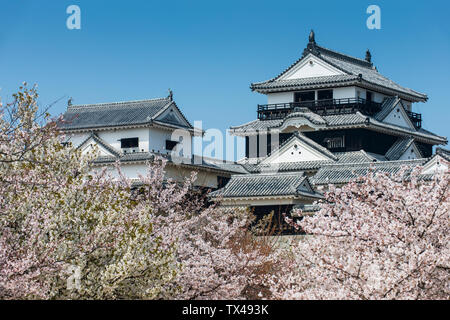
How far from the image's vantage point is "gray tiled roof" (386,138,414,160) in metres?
50.0

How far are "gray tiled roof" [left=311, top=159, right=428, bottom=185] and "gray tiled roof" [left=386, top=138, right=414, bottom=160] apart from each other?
665 cm

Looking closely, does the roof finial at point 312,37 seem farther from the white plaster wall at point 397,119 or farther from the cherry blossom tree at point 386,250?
the cherry blossom tree at point 386,250

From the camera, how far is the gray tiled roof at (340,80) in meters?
51.1

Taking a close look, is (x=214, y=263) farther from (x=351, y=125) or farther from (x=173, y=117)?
(x=173, y=117)

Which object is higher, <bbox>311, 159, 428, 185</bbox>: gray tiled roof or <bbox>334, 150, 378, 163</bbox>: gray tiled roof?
<bbox>334, 150, 378, 163</bbox>: gray tiled roof

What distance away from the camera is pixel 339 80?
167ft

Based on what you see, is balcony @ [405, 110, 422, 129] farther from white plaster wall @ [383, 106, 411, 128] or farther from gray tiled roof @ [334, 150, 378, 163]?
gray tiled roof @ [334, 150, 378, 163]

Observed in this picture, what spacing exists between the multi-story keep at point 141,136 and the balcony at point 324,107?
4876mm

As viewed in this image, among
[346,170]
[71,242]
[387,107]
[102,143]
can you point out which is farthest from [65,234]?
[387,107]

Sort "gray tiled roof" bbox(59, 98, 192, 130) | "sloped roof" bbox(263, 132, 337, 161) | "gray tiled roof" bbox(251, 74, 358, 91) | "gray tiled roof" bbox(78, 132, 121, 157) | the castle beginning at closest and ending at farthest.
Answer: "sloped roof" bbox(263, 132, 337, 161) < "gray tiled roof" bbox(78, 132, 121, 157) < the castle < "gray tiled roof" bbox(59, 98, 192, 130) < "gray tiled roof" bbox(251, 74, 358, 91)

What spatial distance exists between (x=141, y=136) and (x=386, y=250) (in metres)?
37.3

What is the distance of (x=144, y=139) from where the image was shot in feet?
161

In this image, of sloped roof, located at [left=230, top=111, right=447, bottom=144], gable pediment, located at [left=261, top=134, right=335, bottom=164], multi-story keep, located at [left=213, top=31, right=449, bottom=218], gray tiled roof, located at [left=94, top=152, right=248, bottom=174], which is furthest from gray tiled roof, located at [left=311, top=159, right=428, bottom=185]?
gray tiled roof, located at [left=94, top=152, right=248, bottom=174]

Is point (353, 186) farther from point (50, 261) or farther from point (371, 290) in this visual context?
point (50, 261)
